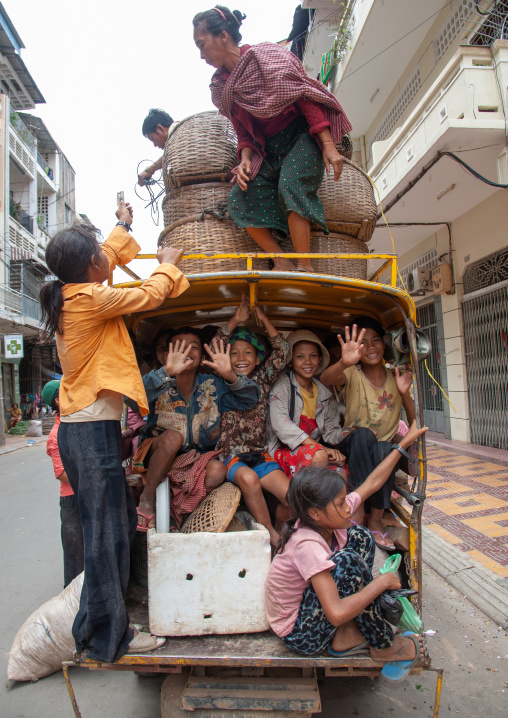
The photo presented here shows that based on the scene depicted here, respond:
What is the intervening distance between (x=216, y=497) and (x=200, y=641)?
705 mm

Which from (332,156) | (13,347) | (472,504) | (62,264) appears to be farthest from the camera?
(13,347)

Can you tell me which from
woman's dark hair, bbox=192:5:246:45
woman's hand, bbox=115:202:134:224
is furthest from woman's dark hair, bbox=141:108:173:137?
woman's hand, bbox=115:202:134:224

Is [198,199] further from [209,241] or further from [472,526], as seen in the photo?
[472,526]

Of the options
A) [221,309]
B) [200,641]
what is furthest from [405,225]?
[200,641]

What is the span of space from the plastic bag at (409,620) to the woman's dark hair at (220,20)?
10.3ft

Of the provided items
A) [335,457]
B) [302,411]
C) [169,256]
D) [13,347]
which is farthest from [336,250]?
[13,347]

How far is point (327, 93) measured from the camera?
2924 millimetres

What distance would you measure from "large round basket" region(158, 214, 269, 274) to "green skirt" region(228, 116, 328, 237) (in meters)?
0.14

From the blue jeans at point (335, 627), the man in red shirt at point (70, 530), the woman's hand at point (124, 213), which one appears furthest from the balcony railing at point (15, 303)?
the blue jeans at point (335, 627)

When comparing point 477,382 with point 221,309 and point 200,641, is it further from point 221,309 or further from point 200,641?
point 200,641

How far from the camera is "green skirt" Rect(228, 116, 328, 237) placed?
290 cm

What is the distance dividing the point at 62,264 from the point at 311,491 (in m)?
1.50

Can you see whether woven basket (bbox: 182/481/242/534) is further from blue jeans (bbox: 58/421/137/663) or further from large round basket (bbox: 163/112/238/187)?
large round basket (bbox: 163/112/238/187)

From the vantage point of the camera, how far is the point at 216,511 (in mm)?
2512
